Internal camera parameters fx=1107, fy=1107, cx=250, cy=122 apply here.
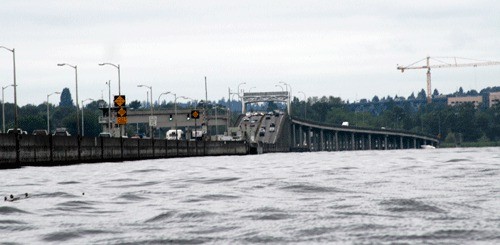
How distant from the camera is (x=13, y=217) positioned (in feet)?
90.5

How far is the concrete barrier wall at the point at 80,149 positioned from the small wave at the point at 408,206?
43.0m

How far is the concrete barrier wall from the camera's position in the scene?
7144 centimetres

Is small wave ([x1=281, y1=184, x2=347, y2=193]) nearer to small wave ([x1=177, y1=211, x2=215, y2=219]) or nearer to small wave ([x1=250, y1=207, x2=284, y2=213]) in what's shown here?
small wave ([x1=250, y1=207, x2=284, y2=213])

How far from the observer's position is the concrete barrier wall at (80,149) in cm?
7144

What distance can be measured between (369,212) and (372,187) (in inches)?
447

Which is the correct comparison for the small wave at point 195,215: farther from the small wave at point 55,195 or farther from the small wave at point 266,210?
the small wave at point 55,195

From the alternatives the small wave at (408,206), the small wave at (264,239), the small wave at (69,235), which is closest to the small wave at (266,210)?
the small wave at (408,206)

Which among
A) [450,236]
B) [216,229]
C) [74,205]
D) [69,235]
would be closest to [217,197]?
[74,205]

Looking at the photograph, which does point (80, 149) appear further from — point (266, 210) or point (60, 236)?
point (60, 236)

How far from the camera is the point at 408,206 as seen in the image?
2914 centimetres

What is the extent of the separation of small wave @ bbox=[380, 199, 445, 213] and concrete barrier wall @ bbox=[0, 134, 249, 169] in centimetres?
4300

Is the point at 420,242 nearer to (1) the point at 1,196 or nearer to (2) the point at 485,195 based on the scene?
(2) the point at 485,195

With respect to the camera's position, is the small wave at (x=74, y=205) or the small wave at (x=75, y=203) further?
the small wave at (x=75, y=203)

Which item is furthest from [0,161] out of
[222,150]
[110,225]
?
[222,150]
